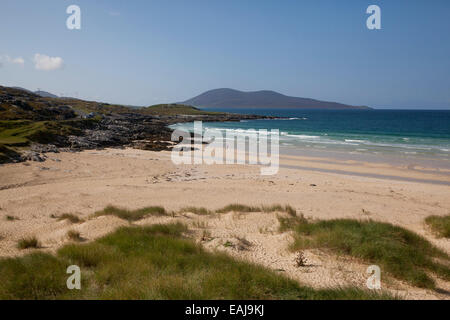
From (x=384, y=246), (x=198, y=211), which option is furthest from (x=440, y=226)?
(x=198, y=211)

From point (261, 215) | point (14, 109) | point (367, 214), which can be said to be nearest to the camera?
point (261, 215)

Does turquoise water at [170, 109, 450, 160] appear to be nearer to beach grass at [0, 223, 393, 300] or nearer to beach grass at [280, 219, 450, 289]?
beach grass at [280, 219, 450, 289]

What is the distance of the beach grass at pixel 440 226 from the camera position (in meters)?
8.01

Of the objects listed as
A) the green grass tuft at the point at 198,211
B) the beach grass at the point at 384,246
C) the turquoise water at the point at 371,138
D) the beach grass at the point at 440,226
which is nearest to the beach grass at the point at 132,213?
the green grass tuft at the point at 198,211

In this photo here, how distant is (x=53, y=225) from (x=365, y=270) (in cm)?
828

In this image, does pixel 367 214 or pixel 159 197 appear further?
pixel 159 197

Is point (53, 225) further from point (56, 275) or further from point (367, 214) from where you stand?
point (367, 214)

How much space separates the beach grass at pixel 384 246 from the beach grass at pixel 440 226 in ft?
6.45

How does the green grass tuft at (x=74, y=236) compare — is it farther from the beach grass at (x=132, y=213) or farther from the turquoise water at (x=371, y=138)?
the turquoise water at (x=371, y=138)

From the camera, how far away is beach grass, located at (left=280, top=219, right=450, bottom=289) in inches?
207

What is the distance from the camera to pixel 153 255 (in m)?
5.32

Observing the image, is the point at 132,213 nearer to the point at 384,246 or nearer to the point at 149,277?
the point at 149,277

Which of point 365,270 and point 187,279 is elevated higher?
point 187,279

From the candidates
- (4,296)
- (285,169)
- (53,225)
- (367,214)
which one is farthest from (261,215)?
(285,169)
